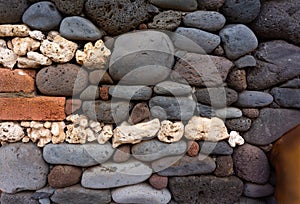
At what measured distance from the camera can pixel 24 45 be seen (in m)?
1.24

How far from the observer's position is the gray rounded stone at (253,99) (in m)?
1.35

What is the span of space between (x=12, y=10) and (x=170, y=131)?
2.91ft

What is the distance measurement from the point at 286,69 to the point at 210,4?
1.58 ft

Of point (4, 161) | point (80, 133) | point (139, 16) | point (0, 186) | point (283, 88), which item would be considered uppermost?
point (139, 16)

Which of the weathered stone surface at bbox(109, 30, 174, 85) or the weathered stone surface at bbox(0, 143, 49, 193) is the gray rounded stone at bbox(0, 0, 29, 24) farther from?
the weathered stone surface at bbox(0, 143, 49, 193)

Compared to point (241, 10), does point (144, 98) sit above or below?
below

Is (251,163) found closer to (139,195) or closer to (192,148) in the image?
(192,148)

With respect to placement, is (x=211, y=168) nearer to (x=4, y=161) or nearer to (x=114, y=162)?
(x=114, y=162)

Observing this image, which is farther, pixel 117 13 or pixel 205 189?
pixel 205 189

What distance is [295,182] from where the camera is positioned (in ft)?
3.98

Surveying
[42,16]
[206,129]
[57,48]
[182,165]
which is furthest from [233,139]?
[42,16]

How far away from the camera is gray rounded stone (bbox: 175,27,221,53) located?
128 cm

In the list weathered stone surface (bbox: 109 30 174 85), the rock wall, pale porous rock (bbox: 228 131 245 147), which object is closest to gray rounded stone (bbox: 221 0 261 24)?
the rock wall

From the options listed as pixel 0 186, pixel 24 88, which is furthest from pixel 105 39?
pixel 0 186
